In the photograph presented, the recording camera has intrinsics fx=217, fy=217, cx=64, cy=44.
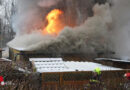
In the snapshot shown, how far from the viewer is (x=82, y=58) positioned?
14.1 m

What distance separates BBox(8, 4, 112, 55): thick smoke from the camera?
14.5 metres

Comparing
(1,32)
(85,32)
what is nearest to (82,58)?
(85,32)

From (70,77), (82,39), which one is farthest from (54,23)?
(70,77)

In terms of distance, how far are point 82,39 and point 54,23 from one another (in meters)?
2.99

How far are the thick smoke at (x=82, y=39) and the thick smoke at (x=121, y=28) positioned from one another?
1.02 m

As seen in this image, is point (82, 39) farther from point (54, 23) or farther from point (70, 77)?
point (70, 77)

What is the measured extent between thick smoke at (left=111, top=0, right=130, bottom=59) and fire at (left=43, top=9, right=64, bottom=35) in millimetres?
4395

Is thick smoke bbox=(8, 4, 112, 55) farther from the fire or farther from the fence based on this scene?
the fence

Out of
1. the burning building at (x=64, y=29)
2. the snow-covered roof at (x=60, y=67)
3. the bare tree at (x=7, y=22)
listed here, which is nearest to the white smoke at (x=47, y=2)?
the burning building at (x=64, y=29)

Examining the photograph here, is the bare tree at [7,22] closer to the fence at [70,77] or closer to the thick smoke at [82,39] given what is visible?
the thick smoke at [82,39]

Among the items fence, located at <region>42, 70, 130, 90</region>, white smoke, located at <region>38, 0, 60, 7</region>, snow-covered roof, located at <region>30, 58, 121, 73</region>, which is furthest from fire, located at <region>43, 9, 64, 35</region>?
fence, located at <region>42, 70, 130, 90</region>

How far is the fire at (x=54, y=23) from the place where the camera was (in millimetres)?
17055

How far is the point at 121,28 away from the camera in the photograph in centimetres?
1866

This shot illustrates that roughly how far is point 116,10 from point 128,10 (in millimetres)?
953
